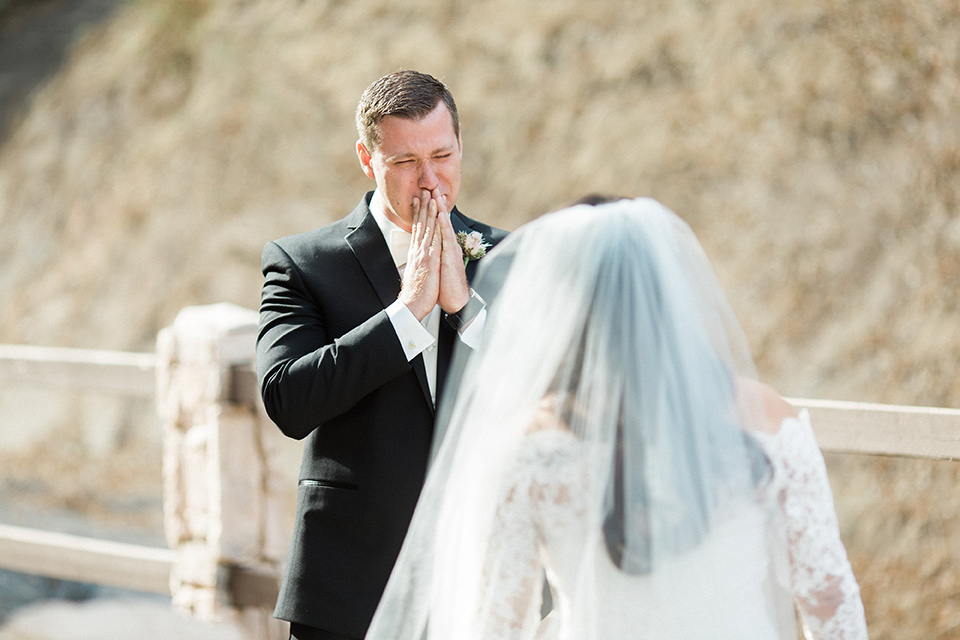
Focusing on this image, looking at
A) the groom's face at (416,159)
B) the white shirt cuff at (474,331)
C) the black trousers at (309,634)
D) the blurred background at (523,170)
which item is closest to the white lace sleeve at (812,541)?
the white shirt cuff at (474,331)

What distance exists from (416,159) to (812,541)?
1265mm

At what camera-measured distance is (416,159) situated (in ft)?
7.46

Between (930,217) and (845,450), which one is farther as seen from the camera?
(930,217)

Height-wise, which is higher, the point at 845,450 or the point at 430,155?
the point at 430,155

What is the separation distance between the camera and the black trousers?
2.26 m

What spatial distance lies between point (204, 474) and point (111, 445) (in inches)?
261

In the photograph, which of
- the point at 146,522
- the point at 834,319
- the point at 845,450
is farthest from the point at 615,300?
the point at 146,522

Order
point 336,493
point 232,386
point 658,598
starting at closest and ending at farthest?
point 658,598
point 336,493
point 232,386

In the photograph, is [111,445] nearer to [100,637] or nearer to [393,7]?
[100,637]

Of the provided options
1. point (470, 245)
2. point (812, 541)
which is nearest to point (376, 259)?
point (470, 245)

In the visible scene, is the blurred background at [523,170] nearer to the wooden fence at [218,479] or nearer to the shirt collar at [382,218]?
the wooden fence at [218,479]

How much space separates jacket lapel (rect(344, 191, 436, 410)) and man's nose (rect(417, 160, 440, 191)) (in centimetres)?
22

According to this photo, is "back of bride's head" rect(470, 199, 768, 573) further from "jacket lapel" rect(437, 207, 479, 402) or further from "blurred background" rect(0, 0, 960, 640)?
"blurred background" rect(0, 0, 960, 640)

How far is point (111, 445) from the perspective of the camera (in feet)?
32.2
